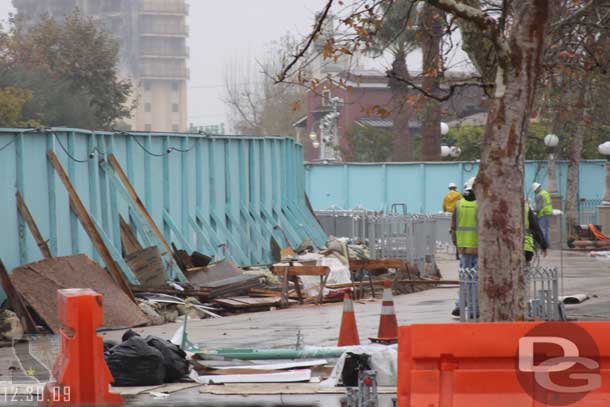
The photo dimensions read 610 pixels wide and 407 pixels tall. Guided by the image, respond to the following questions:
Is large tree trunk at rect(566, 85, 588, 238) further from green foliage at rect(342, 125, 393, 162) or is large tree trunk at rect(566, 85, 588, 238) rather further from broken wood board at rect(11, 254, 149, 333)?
broken wood board at rect(11, 254, 149, 333)

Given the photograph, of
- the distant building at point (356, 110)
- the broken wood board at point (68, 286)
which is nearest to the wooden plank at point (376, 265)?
the broken wood board at point (68, 286)

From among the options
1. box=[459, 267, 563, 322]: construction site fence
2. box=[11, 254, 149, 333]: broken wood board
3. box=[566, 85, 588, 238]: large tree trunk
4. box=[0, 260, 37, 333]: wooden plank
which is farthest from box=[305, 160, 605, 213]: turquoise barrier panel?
box=[0, 260, 37, 333]: wooden plank

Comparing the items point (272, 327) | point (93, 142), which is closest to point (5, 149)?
point (93, 142)

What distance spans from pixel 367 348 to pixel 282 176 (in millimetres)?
17372

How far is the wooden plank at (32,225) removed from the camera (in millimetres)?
17094

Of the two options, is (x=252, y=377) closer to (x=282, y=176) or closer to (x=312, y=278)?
(x=312, y=278)

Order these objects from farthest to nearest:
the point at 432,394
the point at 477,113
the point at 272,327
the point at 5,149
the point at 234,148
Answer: the point at 477,113
the point at 234,148
the point at 5,149
the point at 272,327
the point at 432,394

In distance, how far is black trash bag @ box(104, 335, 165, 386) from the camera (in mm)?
10766

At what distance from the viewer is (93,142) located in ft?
64.2

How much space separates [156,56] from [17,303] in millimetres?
145135

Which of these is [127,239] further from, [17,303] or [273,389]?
[273,389]

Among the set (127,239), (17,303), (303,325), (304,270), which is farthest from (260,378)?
(127,239)

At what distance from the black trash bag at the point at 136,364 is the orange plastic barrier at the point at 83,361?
4.10ft

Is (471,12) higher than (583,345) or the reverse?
higher
